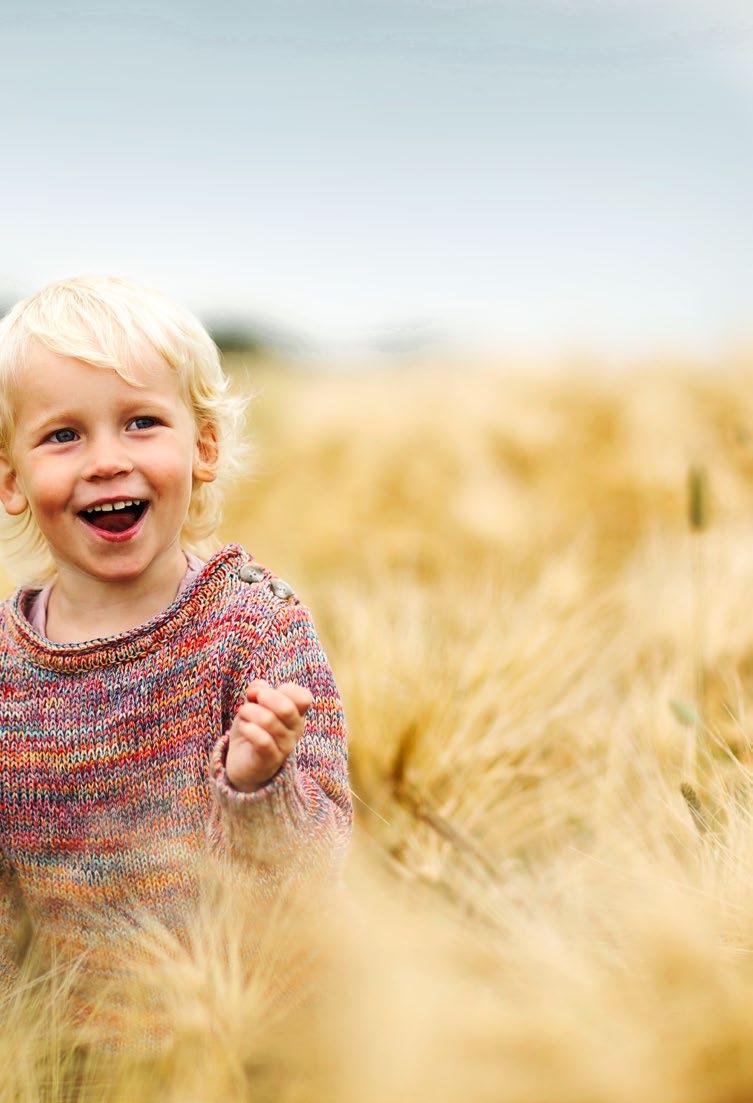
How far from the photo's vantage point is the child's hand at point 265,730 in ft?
Result: 2.31

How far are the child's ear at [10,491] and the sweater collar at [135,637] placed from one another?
0.30 feet

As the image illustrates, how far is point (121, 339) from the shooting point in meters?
0.83

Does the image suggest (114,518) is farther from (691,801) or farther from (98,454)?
(691,801)

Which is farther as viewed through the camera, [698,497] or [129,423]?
[698,497]

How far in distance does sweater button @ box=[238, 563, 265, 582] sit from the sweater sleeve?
34 millimetres

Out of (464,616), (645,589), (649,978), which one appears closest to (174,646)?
(649,978)

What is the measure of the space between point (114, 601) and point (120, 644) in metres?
0.05

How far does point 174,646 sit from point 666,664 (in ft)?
2.29

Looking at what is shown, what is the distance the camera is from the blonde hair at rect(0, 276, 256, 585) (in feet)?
2.71

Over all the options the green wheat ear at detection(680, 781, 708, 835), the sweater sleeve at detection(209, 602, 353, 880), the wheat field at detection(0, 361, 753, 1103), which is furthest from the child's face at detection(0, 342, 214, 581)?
the green wheat ear at detection(680, 781, 708, 835)

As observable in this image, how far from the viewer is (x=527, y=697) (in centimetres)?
121

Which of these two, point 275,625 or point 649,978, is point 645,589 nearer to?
point 275,625

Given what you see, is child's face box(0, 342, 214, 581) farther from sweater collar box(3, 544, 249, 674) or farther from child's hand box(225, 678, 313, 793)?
child's hand box(225, 678, 313, 793)

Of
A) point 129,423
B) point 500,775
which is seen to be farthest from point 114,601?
point 500,775
